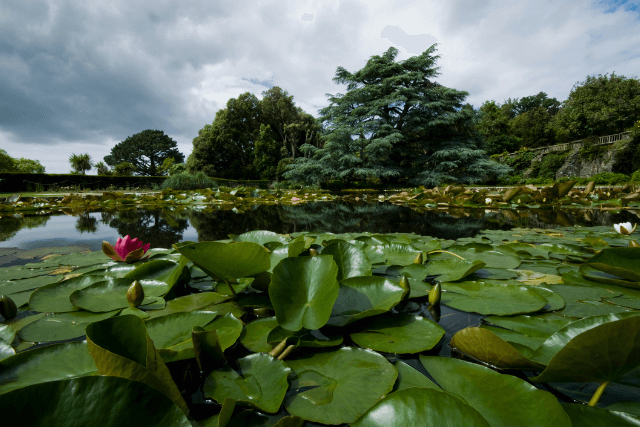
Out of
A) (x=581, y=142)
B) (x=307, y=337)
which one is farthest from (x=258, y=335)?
(x=581, y=142)

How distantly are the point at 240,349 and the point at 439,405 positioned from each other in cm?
28

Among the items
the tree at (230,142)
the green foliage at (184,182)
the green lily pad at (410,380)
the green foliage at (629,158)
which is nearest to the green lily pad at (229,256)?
the green lily pad at (410,380)

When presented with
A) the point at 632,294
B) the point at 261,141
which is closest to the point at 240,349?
the point at 632,294

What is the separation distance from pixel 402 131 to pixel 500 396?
9989 mm

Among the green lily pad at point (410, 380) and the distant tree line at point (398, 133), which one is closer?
the green lily pad at point (410, 380)

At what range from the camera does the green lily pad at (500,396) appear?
24 cm

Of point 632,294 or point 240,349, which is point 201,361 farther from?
point 632,294

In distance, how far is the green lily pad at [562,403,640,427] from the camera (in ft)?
0.76

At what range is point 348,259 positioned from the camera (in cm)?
59

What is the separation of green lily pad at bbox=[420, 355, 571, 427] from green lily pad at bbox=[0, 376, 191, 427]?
272mm

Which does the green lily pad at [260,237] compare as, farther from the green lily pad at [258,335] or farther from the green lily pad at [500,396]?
the green lily pad at [500,396]

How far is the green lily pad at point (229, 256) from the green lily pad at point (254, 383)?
0.47 ft

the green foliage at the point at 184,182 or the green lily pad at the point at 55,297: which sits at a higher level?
the green foliage at the point at 184,182

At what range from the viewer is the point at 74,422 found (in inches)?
7.3
